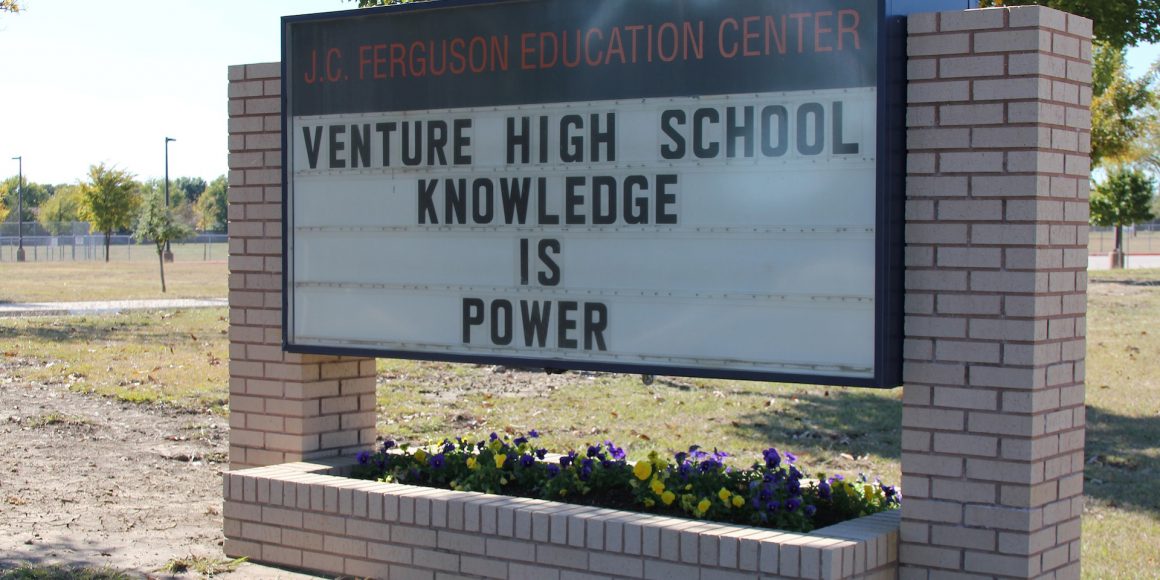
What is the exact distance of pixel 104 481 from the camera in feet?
29.6

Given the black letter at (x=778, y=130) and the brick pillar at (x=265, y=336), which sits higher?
the black letter at (x=778, y=130)

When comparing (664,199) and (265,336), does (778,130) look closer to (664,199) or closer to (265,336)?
(664,199)

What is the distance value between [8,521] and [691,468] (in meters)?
4.26

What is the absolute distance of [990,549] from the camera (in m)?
5.09

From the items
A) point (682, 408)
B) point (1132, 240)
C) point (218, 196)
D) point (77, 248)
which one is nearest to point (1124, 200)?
point (682, 408)

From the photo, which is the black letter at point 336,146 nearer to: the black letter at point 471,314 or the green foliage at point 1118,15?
the black letter at point 471,314

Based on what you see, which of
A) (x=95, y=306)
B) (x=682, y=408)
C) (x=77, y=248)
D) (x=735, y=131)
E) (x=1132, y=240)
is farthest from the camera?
(x=1132, y=240)

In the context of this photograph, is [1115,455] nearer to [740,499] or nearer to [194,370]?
[740,499]

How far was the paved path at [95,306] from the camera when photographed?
24031 mm

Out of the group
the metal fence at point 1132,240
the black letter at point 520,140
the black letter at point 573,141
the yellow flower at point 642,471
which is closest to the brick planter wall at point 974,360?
the yellow flower at point 642,471

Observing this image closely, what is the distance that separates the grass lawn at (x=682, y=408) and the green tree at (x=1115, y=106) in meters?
15.7

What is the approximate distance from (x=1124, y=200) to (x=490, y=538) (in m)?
44.8

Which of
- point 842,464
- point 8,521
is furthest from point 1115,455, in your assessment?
point 8,521

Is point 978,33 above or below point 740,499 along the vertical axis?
above
